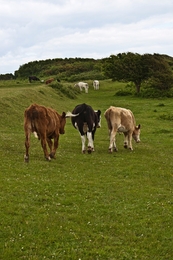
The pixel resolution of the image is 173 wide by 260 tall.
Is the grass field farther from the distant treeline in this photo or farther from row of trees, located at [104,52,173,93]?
the distant treeline

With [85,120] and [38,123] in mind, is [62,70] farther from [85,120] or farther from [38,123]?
[38,123]

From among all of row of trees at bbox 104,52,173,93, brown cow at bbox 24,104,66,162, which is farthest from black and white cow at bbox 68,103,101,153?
row of trees at bbox 104,52,173,93

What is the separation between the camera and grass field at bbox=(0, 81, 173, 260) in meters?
6.41

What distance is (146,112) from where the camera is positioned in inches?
1304

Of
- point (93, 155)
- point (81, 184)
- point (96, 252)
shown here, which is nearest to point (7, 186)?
point (81, 184)

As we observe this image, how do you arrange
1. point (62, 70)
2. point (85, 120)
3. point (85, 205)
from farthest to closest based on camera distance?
point (62, 70), point (85, 120), point (85, 205)

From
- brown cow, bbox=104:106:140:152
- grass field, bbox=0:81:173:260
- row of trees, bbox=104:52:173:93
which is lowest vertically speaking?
grass field, bbox=0:81:173:260

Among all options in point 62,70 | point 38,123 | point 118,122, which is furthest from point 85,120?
point 62,70

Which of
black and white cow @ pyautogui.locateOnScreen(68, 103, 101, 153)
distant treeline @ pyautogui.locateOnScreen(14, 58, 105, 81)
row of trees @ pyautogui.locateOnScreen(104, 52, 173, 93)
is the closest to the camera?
black and white cow @ pyautogui.locateOnScreen(68, 103, 101, 153)

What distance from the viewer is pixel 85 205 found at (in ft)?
27.9

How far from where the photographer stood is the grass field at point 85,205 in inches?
252

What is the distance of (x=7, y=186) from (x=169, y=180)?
16.5ft

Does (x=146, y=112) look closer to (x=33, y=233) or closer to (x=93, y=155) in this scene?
(x=93, y=155)

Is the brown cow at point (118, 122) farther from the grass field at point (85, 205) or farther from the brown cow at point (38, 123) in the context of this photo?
the brown cow at point (38, 123)
